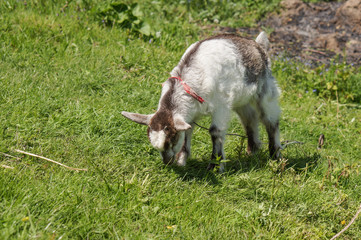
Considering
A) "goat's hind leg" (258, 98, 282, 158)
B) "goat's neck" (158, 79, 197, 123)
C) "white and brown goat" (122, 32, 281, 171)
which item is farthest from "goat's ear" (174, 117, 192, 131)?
"goat's hind leg" (258, 98, 282, 158)

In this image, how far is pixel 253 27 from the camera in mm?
8320

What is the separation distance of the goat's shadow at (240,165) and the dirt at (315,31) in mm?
2801

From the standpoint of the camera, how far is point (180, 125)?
3861mm

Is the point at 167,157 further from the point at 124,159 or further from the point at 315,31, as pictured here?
the point at 315,31

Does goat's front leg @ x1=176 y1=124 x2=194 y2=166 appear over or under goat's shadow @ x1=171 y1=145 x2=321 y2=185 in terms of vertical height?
over

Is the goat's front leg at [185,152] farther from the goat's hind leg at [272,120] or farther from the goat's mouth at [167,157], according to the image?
the goat's hind leg at [272,120]

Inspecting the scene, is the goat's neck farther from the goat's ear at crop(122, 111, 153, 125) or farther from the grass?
the grass

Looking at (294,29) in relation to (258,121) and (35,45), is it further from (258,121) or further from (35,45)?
(35,45)

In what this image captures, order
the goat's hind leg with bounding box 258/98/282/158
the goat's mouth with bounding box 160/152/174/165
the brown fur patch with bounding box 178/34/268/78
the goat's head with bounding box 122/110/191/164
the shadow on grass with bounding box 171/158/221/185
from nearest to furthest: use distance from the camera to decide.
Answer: the goat's head with bounding box 122/110/191/164, the goat's mouth with bounding box 160/152/174/165, the shadow on grass with bounding box 171/158/221/185, the brown fur patch with bounding box 178/34/268/78, the goat's hind leg with bounding box 258/98/282/158

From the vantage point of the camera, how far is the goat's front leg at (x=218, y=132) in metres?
4.38

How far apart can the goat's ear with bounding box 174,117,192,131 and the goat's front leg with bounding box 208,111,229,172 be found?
0.56 m

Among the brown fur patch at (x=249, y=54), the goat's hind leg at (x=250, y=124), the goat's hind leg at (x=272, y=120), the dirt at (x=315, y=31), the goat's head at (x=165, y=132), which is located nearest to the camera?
the goat's head at (x=165, y=132)

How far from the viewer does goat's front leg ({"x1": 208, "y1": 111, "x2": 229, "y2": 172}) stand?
172 inches

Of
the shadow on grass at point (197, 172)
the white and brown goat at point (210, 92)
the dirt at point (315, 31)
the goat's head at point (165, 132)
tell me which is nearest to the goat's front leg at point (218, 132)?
the white and brown goat at point (210, 92)
